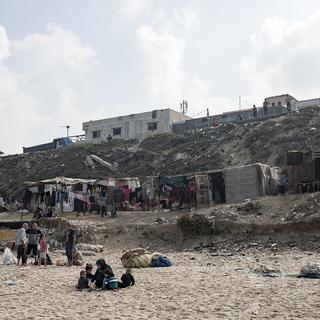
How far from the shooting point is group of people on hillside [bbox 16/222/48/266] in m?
15.8

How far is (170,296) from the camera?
1002cm

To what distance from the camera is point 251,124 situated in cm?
4238

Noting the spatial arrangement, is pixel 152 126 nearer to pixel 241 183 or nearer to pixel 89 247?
pixel 241 183

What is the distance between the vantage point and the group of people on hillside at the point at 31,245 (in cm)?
1581

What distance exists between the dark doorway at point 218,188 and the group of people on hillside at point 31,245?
424 inches

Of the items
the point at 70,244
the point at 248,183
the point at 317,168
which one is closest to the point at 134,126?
the point at 248,183

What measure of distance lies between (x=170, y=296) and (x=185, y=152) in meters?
31.0

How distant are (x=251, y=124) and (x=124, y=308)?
35066mm

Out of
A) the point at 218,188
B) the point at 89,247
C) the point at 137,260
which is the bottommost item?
the point at 137,260

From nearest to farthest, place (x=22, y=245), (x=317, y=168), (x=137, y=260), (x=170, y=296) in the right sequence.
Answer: (x=170, y=296) < (x=137, y=260) < (x=22, y=245) < (x=317, y=168)

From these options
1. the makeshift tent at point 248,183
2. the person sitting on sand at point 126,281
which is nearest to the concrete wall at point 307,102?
the makeshift tent at point 248,183

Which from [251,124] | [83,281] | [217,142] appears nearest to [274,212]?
[83,281]

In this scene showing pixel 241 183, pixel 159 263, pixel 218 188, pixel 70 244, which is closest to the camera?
pixel 159 263

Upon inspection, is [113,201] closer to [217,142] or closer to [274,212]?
[274,212]
